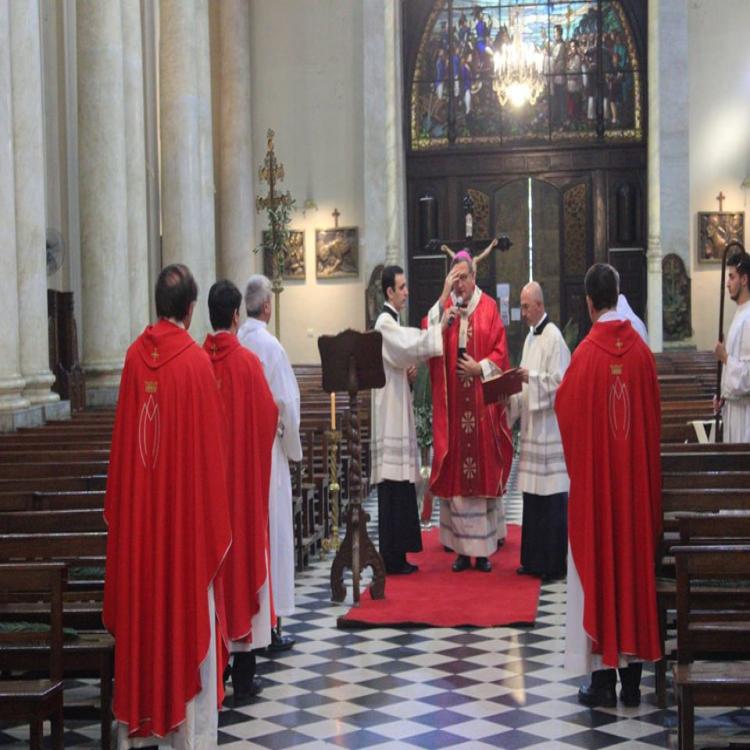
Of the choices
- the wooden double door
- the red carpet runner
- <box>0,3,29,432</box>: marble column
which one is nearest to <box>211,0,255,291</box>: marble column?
the wooden double door

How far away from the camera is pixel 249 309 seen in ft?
24.7

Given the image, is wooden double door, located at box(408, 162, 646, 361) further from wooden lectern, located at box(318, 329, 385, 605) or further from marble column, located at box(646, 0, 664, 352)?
wooden lectern, located at box(318, 329, 385, 605)

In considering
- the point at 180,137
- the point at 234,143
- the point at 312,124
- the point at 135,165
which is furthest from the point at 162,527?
the point at 312,124

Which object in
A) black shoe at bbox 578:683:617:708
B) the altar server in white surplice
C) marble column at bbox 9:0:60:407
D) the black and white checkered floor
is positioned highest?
marble column at bbox 9:0:60:407

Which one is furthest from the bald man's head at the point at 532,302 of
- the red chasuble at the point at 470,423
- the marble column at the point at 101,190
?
the marble column at the point at 101,190

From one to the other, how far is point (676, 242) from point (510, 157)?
3.64 m

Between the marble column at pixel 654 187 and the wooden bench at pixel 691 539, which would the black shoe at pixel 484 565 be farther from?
the marble column at pixel 654 187

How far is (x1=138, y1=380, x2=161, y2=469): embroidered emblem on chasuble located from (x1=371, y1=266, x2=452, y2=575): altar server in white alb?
4109 mm

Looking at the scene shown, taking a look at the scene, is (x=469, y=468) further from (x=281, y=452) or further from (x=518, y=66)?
(x=518, y=66)

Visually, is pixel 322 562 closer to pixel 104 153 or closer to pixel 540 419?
pixel 540 419

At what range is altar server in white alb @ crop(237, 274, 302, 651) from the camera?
24.2 ft

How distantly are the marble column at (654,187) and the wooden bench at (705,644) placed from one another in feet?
63.8

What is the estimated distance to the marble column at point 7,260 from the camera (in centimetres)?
1135

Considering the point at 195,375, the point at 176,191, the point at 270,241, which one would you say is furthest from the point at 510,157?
the point at 195,375
